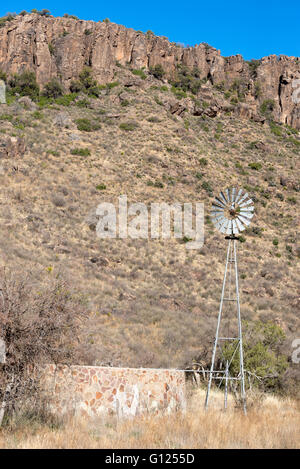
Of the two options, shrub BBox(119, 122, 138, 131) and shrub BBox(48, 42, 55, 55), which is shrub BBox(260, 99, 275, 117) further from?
shrub BBox(48, 42, 55, 55)

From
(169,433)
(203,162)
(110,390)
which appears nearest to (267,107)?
(203,162)

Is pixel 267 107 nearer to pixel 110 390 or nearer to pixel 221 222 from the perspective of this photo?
pixel 221 222

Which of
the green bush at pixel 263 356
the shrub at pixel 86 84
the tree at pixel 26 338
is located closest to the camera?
the tree at pixel 26 338

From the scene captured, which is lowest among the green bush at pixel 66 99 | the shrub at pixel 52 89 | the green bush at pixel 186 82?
the green bush at pixel 66 99

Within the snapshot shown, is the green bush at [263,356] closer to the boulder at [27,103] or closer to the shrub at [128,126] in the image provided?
the shrub at [128,126]

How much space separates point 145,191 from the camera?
Result: 4044cm

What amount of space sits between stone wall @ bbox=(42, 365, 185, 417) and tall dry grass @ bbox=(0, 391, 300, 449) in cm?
47

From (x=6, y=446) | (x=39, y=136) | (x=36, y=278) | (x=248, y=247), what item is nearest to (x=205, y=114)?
(x=39, y=136)

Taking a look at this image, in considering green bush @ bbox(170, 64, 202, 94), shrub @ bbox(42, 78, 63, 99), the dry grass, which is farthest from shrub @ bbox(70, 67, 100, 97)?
green bush @ bbox(170, 64, 202, 94)

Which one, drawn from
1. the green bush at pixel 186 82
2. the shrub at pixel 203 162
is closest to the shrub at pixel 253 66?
the green bush at pixel 186 82

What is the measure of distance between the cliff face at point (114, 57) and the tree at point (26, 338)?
48.1m

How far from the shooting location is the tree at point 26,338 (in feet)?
32.0

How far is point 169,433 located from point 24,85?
4995 centimetres
